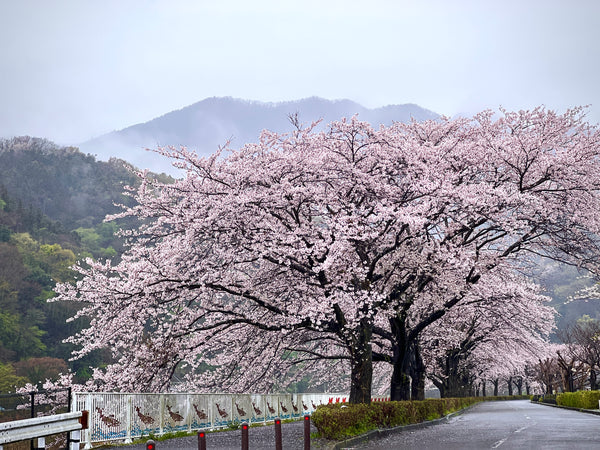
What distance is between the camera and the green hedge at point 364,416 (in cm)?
1594

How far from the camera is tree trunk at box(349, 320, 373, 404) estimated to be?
808 inches

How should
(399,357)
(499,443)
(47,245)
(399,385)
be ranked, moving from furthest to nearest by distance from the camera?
(47,245), (399,385), (399,357), (499,443)

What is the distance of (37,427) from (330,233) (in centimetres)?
1174

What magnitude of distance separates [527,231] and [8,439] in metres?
18.2

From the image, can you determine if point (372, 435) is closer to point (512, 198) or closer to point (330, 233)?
point (330, 233)

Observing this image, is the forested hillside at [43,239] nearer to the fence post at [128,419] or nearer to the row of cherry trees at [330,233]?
the row of cherry trees at [330,233]

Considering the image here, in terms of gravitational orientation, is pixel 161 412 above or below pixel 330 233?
below

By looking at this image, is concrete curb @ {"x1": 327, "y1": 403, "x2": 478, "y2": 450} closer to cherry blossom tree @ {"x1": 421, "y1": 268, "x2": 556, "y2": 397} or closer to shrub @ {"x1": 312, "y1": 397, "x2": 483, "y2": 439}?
shrub @ {"x1": 312, "y1": 397, "x2": 483, "y2": 439}

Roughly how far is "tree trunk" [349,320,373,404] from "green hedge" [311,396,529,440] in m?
0.57

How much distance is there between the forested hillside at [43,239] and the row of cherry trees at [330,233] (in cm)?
431

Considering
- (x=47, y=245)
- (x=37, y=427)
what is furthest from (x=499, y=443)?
(x=47, y=245)

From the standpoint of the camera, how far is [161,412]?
60.8 ft

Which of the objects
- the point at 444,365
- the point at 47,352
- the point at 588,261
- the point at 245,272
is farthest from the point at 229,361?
the point at 47,352

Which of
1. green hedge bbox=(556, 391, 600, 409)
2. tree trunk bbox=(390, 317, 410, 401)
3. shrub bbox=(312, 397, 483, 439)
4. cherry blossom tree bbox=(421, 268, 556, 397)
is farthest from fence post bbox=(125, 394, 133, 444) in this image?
green hedge bbox=(556, 391, 600, 409)
